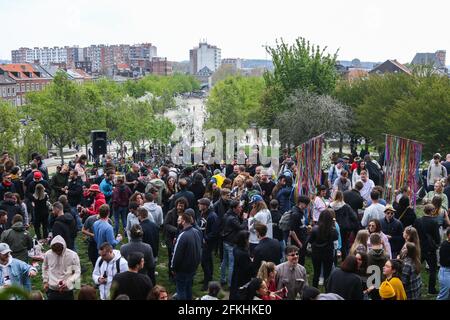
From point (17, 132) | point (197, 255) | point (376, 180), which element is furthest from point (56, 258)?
point (17, 132)

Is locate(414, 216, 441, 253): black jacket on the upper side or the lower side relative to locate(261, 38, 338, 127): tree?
lower

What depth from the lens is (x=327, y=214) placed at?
953 cm

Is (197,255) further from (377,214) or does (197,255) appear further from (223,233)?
(377,214)

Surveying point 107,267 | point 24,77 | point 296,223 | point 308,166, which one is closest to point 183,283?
point 107,267

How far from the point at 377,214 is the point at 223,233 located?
2812 millimetres

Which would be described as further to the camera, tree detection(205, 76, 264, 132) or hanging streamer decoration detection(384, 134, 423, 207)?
tree detection(205, 76, 264, 132)

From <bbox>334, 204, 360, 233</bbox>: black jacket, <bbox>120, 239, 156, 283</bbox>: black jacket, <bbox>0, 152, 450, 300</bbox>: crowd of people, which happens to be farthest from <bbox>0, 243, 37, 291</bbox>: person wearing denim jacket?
<bbox>334, 204, 360, 233</bbox>: black jacket

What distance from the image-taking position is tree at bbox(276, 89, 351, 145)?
112 feet

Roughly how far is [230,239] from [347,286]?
3.30 metres

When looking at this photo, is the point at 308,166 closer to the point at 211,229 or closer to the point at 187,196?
the point at 187,196

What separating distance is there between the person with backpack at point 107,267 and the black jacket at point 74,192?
5313 millimetres

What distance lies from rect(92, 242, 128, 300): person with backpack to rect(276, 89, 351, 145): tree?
2679 cm

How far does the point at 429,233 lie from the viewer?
400 inches

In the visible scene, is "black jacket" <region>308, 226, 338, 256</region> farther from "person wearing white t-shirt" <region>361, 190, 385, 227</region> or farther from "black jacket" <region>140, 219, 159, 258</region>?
"black jacket" <region>140, 219, 159, 258</region>
